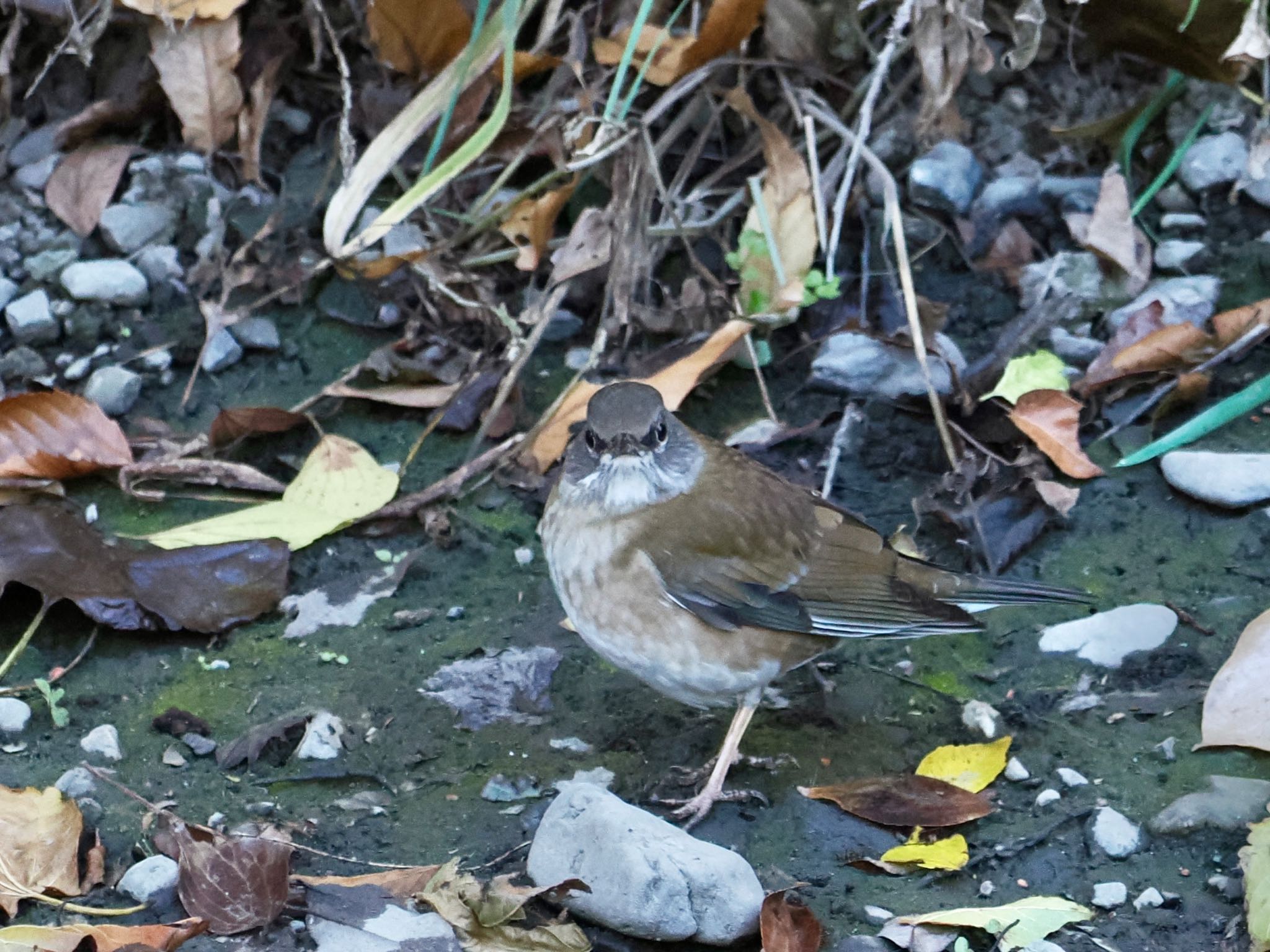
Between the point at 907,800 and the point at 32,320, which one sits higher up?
the point at 32,320

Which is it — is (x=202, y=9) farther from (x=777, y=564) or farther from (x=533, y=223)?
(x=777, y=564)

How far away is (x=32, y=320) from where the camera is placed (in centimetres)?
491

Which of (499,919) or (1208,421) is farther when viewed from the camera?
(1208,421)

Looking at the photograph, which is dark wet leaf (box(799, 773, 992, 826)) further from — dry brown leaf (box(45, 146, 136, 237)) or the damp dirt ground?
dry brown leaf (box(45, 146, 136, 237))

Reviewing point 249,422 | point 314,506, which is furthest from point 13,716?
point 249,422

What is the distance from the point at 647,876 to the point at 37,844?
4.19ft

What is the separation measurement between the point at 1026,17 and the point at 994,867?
2455mm

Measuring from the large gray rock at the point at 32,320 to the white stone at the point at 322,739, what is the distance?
75.3 inches

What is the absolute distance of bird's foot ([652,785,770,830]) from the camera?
3.60 meters

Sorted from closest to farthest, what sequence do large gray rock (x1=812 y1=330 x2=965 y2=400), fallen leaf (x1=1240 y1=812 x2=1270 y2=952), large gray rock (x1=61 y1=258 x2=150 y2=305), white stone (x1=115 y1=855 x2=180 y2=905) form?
fallen leaf (x1=1240 y1=812 x2=1270 y2=952) < white stone (x1=115 y1=855 x2=180 y2=905) < large gray rock (x1=812 y1=330 x2=965 y2=400) < large gray rock (x1=61 y1=258 x2=150 y2=305)

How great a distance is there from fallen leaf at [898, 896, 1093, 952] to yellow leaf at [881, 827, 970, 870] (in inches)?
6.4

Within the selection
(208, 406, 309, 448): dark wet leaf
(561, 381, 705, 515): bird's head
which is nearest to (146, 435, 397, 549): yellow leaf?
(208, 406, 309, 448): dark wet leaf

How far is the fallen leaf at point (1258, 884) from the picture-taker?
9.52 feet

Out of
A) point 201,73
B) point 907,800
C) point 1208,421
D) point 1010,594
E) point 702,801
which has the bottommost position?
point 702,801
